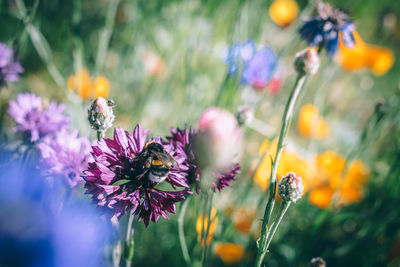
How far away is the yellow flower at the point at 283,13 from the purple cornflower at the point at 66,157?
4.54 ft

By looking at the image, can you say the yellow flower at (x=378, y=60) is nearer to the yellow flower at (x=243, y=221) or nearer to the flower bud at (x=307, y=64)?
the yellow flower at (x=243, y=221)

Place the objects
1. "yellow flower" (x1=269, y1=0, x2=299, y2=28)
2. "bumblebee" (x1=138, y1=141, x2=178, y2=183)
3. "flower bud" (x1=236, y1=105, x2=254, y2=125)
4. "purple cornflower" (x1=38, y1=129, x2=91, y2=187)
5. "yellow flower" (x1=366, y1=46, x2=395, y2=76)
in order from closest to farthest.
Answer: "bumblebee" (x1=138, y1=141, x2=178, y2=183), "purple cornflower" (x1=38, y1=129, x2=91, y2=187), "flower bud" (x1=236, y1=105, x2=254, y2=125), "yellow flower" (x1=366, y1=46, x2=395, y2=76), "yellow flower" (x1=269, y1=0, x2=299, y2=28)

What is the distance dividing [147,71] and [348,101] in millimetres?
1062

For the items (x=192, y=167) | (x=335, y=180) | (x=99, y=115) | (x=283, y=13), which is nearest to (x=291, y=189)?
(x=192, y=167)

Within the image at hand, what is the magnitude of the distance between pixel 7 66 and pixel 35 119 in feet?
0.52

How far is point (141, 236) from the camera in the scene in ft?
2.84

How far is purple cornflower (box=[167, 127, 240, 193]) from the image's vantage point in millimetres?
441

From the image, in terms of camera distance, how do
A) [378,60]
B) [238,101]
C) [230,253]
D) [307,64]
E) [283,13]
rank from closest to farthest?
[307,64] < [230,253] < [238,101] < [378,60] < [283,13]

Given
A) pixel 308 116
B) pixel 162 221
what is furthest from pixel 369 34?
pixel 162 221

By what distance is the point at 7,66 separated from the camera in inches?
25.1

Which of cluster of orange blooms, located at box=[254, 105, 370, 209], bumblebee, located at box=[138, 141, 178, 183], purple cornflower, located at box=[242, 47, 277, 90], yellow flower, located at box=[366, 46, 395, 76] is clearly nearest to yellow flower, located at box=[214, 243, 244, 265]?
cluster of orange blooms, located at box=[254, 105, 370, 209]

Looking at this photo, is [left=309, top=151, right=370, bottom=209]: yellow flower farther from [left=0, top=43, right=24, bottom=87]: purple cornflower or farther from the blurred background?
[left=0, top=43, right=24, bottom=87]: purple cornflower

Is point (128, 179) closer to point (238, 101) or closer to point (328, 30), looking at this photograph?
point (328, 30)

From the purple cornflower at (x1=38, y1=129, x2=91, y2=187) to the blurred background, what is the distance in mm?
206
